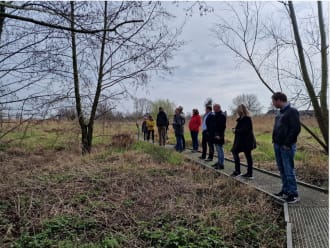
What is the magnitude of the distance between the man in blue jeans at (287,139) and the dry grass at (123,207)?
0.46 metres

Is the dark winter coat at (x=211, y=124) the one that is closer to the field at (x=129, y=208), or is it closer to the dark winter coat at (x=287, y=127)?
the field at (x=129, y=208)

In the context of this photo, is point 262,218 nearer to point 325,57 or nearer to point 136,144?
point 325,57

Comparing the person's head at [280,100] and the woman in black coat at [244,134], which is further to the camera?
the woman in black coat at [244,134]

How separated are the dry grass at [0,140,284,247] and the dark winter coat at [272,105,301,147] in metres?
1.10

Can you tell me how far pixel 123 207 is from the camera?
5008 mm

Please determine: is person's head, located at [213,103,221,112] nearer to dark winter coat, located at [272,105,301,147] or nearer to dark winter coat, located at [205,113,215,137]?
dark winter coat, located at [205,113,215,137]

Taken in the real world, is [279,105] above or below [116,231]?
above

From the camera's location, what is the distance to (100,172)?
7062 millimetres

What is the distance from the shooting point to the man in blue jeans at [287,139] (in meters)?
5.07

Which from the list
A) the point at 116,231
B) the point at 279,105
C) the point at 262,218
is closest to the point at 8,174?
the point at 116,231

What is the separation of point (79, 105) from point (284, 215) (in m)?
7.45

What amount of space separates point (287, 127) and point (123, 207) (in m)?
3.05

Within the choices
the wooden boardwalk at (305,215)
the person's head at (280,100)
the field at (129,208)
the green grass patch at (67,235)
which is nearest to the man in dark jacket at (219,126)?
the field at (129,208)

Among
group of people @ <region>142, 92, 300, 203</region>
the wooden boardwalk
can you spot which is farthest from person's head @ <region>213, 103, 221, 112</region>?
the wooden boardwalk
